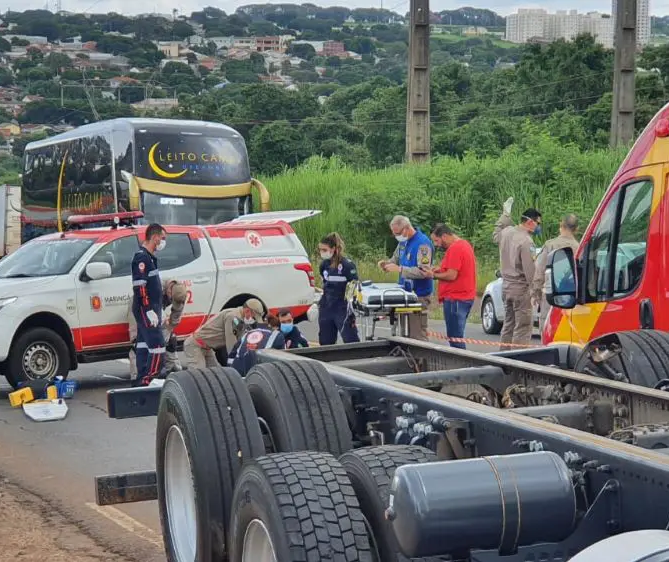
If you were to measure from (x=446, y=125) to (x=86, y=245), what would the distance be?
125 ft

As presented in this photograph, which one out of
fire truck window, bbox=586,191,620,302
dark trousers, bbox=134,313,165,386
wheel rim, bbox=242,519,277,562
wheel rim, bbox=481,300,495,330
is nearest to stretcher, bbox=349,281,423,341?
dark trousers, bbox=134,313,165,386

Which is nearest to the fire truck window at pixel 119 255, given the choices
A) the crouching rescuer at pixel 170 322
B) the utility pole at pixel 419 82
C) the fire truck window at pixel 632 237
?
the crouching rescuer at pixel 170 322

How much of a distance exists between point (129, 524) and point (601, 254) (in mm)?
3461

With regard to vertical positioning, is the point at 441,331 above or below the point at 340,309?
below

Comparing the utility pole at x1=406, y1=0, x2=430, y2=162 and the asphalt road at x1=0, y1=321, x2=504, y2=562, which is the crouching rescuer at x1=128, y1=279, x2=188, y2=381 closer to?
the asphalt road at x1=0, y1=321, x2=504, y2=562

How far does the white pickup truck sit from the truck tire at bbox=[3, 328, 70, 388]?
11 millimetres

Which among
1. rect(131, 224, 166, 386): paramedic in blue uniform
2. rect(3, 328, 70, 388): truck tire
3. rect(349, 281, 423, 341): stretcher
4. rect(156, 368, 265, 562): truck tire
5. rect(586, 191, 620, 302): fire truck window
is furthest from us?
rect(3, 328, 70, 388): truck tire

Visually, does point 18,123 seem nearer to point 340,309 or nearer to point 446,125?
point 446,125

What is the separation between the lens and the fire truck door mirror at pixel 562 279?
8.03 meters

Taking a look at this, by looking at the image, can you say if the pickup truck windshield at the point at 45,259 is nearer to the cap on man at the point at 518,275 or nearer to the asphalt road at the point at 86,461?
the asphalt road at the point at 86,461

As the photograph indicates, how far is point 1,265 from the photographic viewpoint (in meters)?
14.9

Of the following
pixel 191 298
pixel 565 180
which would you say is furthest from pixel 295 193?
pixel 191 298

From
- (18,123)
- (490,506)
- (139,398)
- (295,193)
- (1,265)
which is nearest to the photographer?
(490,506)

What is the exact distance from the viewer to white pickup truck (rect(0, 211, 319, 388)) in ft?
45.6
